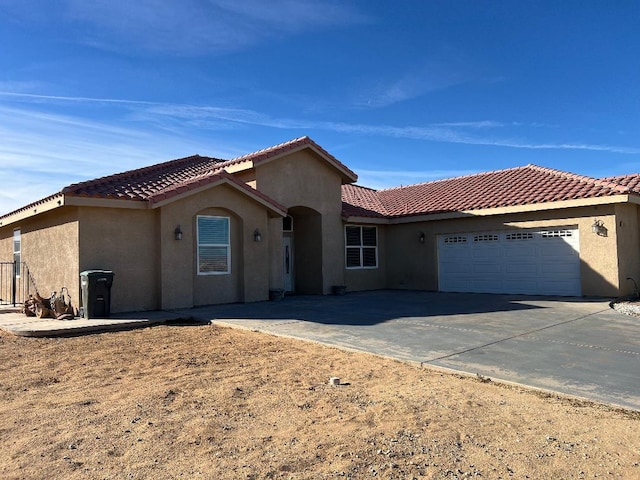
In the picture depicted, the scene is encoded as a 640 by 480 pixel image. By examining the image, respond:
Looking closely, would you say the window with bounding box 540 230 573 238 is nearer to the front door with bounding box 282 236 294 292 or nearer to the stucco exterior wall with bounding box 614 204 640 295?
the stucco exterior wall with bounding box 614 204 640 295

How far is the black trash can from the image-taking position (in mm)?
11320

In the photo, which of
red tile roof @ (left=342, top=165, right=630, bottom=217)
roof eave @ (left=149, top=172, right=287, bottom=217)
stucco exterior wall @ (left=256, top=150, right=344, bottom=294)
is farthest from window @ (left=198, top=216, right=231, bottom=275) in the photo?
red tile roof @ (left=342, top=165, right=630, bottom=217)

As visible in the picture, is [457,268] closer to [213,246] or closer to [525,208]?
[525,208]

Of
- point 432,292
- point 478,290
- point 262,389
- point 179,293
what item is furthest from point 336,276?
point 262,389

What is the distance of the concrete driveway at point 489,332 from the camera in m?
6.47

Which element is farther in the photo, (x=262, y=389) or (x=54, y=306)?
(x=54, y=306)

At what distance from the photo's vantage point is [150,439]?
443cm

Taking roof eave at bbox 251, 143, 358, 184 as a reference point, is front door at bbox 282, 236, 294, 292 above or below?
below

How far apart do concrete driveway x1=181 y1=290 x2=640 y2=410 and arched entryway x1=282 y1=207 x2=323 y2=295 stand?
98.6 inches

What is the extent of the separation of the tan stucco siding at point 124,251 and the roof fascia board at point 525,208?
1023 centimetres

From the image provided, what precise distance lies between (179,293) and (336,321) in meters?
4.55

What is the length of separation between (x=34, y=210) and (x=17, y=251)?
437 cm

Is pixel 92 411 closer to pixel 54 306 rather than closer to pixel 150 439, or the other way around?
pixel 150 439

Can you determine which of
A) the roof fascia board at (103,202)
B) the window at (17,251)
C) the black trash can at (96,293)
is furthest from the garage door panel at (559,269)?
the window at (17,251)
